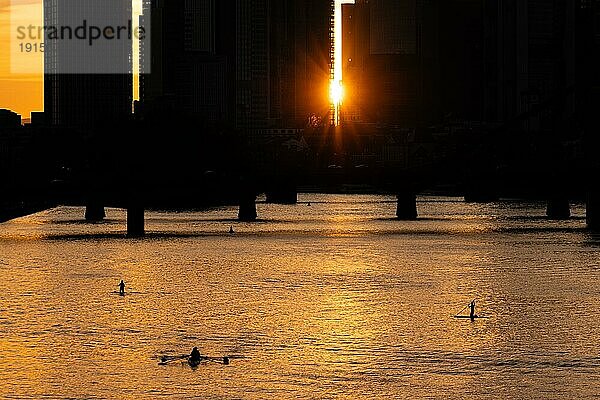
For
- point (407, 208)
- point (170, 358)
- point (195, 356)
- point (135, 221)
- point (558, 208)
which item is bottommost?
point (170, 358)

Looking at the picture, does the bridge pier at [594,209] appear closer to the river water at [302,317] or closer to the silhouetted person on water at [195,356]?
the river water at [302,317]

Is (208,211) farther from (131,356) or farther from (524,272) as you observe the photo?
(131,356)

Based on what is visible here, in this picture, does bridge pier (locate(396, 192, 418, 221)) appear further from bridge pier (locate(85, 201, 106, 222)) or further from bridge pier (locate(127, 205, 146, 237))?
bridge pier (locate(127, 205, 146, 237))

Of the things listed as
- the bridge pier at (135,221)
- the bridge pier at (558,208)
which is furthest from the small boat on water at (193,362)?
the bridge pier at (558,208)

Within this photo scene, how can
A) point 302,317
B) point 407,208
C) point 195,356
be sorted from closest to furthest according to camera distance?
point 195,356 < point 302,317 < point 407,208

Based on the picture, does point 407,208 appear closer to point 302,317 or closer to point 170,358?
point 302,317

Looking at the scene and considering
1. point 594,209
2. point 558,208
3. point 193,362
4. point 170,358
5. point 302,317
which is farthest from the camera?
point 558,208

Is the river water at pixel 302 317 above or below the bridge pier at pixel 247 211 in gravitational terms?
below

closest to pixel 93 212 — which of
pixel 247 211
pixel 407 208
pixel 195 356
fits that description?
pixel 247 211

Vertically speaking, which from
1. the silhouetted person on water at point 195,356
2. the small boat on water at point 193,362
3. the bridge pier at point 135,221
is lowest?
the small boat on water at point 193,362
